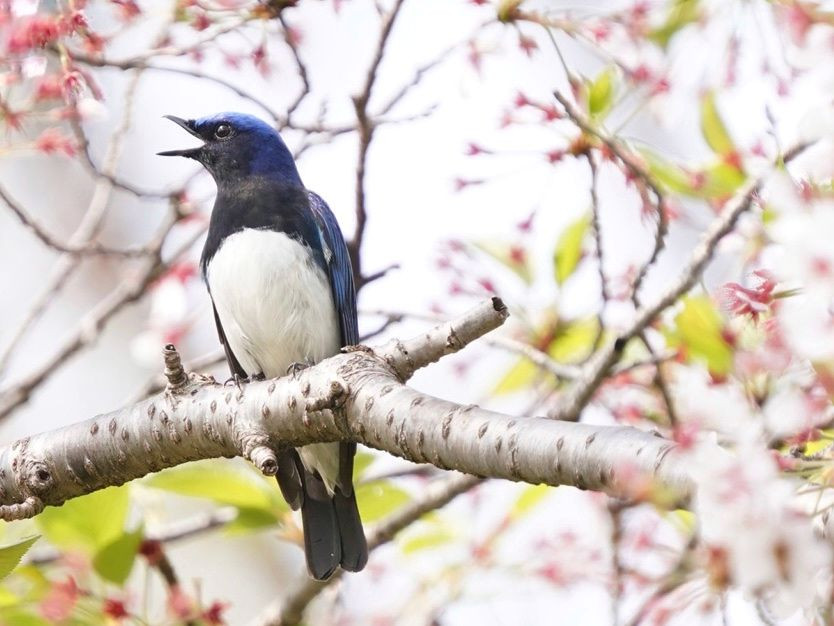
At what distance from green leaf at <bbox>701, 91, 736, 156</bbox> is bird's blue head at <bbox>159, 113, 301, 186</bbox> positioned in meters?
1.81

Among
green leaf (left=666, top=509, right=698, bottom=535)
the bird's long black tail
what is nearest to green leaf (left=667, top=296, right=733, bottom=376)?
green leaf (left=666, top=509, right=698, bottom=535)

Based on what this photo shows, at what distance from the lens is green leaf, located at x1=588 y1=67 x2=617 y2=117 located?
3.37 meters

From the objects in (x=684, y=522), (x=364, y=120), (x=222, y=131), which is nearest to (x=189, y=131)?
(x=222, y=131)

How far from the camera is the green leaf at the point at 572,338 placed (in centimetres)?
431

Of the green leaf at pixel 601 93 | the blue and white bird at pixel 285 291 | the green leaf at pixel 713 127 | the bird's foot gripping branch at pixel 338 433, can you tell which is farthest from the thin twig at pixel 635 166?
the blue and white bird at pixel 285 291

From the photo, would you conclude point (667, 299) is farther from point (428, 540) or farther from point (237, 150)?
point (237, 150)

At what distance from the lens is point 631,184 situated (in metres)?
3.40

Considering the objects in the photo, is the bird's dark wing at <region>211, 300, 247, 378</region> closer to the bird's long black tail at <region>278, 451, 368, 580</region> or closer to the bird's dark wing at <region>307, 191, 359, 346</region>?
the bird's dark wing at <region>307, 191, 359, 346</region>

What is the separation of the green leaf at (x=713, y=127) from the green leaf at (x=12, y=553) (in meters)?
2.29

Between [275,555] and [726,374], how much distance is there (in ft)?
21.1

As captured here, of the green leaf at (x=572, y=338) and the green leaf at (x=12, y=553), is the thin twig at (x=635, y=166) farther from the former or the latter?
the green leaf at (x=12, y=553)

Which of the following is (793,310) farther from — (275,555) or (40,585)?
(275,555)

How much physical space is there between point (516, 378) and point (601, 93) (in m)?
1.35

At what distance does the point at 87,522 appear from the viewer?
3330 mm
